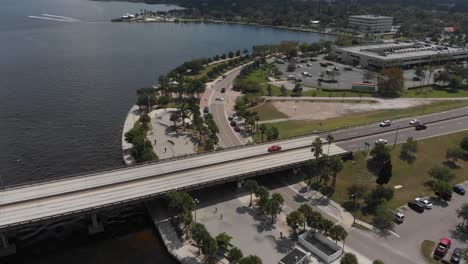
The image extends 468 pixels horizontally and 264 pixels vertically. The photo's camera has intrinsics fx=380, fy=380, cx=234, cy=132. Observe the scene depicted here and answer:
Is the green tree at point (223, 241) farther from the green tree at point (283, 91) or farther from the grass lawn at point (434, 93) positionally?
the grass lawn at point (434, 93)

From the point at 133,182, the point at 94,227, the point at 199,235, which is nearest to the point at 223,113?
the point at 133,182

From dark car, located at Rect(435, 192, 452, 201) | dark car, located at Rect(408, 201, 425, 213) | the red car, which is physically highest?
the red car

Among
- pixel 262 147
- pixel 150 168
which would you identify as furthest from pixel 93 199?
pixel 262 147

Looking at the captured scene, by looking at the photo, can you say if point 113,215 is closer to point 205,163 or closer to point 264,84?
point 205,163

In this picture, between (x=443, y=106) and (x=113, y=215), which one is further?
(x=443, y=106)

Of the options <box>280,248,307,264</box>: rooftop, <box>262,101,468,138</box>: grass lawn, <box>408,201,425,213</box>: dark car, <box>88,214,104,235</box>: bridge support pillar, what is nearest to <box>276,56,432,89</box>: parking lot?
<box>262,101,468,138</box>: grass lawn

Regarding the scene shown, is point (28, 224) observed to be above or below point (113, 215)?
above

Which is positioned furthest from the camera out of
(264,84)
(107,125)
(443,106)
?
(264,84)

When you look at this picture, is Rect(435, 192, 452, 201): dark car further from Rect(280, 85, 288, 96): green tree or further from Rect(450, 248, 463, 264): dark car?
Rect(280, 85, 288, 96): green tree
